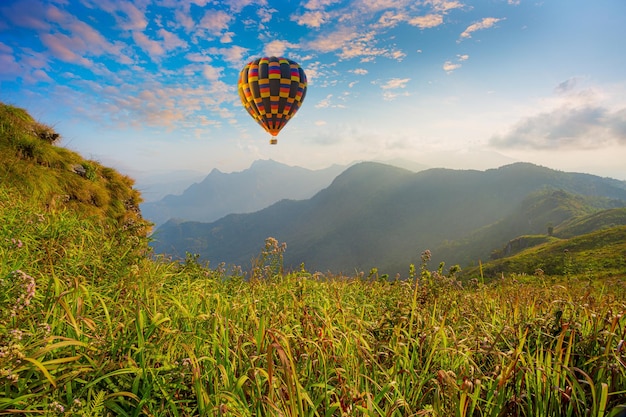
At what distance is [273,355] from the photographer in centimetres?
340

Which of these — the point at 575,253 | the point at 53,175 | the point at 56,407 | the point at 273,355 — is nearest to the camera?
the point at 56,407

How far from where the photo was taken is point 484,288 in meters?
6.83

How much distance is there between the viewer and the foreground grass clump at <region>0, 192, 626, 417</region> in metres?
2.41

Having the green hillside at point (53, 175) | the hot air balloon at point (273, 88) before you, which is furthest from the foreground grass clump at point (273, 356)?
the hot air balloon at point (273, 88)

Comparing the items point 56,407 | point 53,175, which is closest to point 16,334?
point 56,407

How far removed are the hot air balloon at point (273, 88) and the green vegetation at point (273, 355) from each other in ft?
86.3

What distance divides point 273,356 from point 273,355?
0.09ft

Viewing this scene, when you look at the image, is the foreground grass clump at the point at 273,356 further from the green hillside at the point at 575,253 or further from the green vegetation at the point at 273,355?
the green hillside at the point at 575,253

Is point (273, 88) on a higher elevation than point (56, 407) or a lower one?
higher

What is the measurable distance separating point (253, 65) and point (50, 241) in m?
28.5

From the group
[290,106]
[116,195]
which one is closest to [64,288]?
[116,195]

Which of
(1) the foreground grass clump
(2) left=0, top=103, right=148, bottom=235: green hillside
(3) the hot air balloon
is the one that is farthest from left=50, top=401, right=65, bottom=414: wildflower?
(3) the hot air balloon

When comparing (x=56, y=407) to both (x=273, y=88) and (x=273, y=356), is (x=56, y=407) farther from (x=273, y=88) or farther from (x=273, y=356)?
(x=273, y=88)

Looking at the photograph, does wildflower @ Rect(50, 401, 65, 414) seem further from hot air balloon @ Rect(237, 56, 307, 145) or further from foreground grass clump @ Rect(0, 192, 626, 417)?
hot air balloon @ Rect(237, 56, 307, 145)
